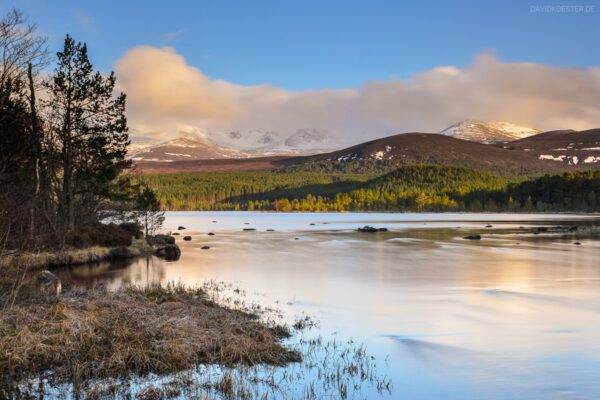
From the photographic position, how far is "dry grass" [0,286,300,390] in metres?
12.0

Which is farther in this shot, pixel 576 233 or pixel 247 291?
pixel 576 233

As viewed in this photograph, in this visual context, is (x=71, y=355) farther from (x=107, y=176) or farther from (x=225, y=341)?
(x=107, y=176)

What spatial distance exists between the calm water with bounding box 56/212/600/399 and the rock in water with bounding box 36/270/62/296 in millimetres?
4579

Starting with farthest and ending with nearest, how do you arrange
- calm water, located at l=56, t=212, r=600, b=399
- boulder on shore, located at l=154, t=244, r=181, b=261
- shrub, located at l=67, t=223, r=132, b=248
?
boulder on shore, located at l=154, t=244, r=181, b=261, shrub, located at l=67, t=223, r=132, b=248, calm water, located at l=56, t=212, r=600, b=399

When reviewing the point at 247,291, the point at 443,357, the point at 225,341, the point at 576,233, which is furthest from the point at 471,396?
the point at 576,233

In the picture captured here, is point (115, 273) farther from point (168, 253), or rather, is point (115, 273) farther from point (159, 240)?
point (159, 240)

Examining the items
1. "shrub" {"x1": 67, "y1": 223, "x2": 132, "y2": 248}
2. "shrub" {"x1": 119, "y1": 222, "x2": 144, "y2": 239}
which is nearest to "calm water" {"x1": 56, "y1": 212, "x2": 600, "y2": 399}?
"shrub" {"x1": 67, "y1": 223, "x2": 132, "y2": 248}

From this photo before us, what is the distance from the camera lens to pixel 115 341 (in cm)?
1293

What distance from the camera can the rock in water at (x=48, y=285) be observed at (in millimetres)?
19566

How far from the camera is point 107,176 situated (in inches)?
1860

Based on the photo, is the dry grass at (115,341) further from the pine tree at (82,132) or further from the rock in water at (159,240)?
the rock in water at (159,240)

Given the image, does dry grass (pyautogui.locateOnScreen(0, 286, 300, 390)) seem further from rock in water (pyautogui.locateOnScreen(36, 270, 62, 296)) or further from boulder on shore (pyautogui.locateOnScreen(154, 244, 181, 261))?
boulder on shore (pyautogui.locateOnScreen(154, 244, 181, 261))

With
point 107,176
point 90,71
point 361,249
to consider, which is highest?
point 90,71

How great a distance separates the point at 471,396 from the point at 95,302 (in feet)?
35.3
